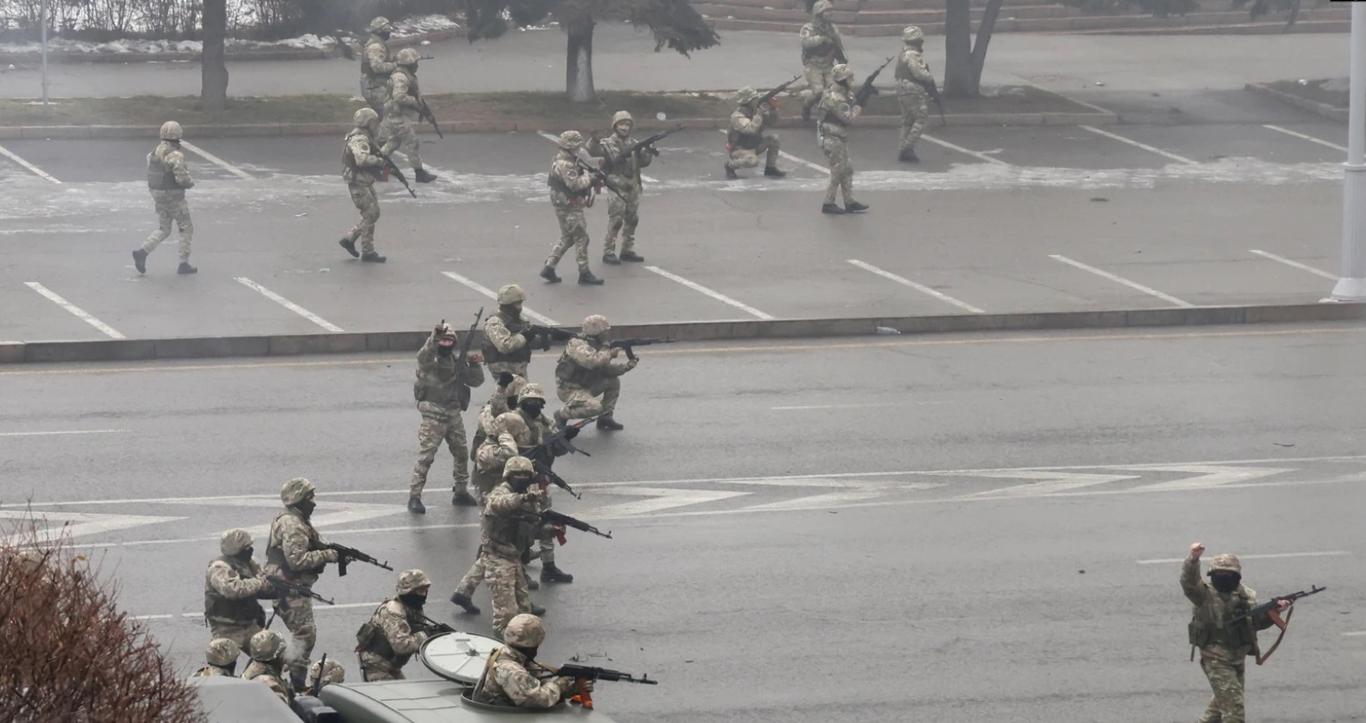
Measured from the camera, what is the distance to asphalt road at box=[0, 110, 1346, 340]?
891 inches

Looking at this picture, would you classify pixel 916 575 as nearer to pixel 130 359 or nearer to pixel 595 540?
pixel 595 540

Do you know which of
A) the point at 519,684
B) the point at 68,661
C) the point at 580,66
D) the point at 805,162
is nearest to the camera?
the point at 68,661

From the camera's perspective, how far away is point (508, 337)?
1705 cm

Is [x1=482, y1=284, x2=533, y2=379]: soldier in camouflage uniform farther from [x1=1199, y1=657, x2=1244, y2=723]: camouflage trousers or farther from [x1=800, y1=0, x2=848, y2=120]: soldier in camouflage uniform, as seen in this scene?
[x1=800, y1=0, x2=848, y2=120]: soldier in camouflage uniform

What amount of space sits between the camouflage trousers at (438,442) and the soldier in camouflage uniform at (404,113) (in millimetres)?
12295

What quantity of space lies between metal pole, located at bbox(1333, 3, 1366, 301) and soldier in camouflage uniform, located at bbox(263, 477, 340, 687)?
13.8 meters

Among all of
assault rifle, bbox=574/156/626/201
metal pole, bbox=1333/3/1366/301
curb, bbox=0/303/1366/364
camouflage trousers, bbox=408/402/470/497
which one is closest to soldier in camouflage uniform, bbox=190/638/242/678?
camouflage trousers, bbox=408/402/470/497

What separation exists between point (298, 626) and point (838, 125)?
1495cm

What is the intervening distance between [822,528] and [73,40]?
81.9 ft

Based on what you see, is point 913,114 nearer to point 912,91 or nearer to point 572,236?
point 912,91

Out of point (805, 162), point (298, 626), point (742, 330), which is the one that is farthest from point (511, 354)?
point (805, 162)

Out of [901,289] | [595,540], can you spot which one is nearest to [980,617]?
[595,540]

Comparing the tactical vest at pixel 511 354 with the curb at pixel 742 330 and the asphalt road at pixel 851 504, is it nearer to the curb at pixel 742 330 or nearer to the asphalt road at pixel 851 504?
the asphalt road at pixel 851 504

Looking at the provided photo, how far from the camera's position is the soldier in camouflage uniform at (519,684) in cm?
898
